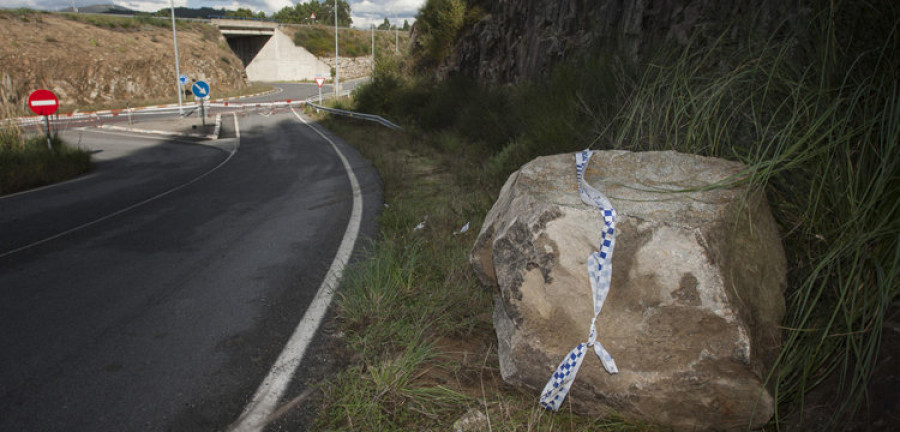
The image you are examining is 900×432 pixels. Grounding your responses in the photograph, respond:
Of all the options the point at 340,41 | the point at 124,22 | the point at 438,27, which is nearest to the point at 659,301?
the point at 438,27

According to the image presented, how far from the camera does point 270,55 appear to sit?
77625 mm

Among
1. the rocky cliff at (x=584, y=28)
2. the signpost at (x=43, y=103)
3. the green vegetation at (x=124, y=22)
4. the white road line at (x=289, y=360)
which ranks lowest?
the white road line at (x=289, y=360)

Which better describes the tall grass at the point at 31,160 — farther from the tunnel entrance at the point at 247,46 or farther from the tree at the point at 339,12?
the tree at the point at 339,12

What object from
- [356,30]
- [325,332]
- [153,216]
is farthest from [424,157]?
[356,30]

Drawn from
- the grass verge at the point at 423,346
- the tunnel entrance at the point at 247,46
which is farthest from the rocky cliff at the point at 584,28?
the tunnel entrance at the point at 247,46

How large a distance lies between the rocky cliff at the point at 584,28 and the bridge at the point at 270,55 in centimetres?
6100

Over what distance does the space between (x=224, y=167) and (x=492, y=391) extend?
12918 millimetres

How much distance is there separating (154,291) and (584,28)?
35.6 ft

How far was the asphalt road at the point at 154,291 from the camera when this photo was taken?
3326mm

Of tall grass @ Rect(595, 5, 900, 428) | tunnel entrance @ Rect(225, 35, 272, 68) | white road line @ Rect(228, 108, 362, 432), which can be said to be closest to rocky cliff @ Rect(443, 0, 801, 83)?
tall grass @ Rect(595, 5, 900, 428)

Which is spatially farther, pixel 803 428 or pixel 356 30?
pixel 356 30

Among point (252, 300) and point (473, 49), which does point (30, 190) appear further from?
point (473, 49)

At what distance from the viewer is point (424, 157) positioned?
14.7 metres

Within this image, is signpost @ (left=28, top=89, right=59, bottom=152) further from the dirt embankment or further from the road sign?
the dirt embankment
